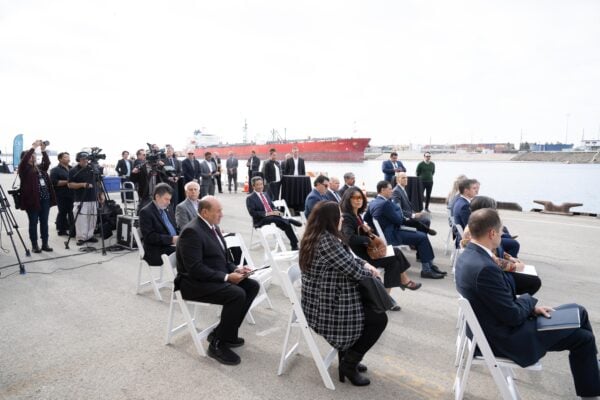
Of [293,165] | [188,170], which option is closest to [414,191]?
[293,165]

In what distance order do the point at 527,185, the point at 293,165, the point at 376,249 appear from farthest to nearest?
the point at 527,185, the point at 293,165, the point at 376,249

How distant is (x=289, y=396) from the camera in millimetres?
2406

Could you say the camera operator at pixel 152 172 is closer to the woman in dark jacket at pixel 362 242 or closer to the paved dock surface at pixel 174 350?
the paved dock surface at pixel 174 350

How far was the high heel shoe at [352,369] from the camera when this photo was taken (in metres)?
2.52

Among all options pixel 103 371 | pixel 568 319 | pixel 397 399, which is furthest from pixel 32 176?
pixel 568 319

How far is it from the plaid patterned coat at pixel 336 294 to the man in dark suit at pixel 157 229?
91.2 inches

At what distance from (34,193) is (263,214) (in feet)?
11.4

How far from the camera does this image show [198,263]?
9.30ft

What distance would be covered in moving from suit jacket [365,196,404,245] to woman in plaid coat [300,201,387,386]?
2.41m

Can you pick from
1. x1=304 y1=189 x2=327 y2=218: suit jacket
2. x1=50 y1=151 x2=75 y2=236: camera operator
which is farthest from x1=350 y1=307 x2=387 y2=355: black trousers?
x1=50 y1=151 x2=75 y2=236: camera operator

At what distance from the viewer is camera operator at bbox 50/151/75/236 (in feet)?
21.8

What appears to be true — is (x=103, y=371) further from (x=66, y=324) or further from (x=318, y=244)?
(x=318, y=244)

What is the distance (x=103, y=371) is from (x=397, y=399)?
A: 204 centimetres

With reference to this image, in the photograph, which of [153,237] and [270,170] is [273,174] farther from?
[153,237]
